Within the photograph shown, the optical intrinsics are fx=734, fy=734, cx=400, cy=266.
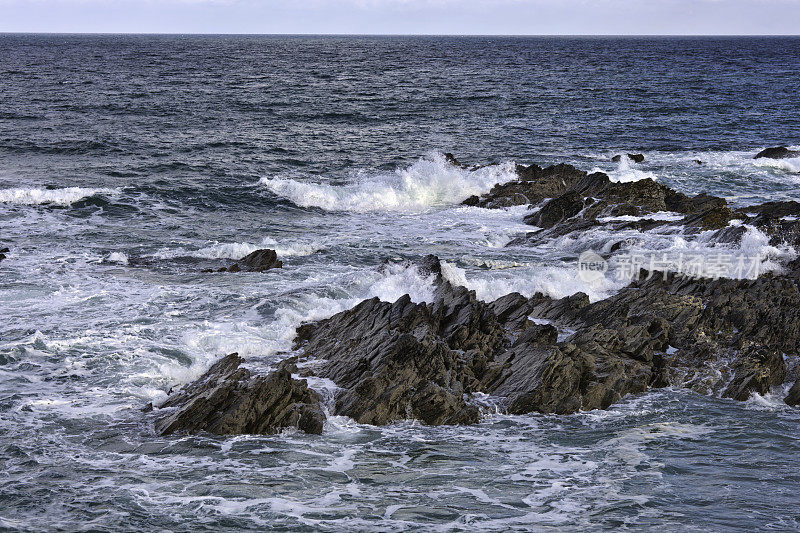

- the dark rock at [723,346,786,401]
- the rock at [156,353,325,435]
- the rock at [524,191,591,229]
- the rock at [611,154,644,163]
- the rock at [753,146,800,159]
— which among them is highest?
the rock at [753,146,800,159]

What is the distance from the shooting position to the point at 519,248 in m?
23.0

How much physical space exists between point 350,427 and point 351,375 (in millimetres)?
1383

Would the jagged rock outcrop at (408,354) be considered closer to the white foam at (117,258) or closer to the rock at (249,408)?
the rock at (249,408)

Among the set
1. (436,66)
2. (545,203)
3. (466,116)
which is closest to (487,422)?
(545,203)

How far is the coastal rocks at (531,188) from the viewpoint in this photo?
92.6 ft

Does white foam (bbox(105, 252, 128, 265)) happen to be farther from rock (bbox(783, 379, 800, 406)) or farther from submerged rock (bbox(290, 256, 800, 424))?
rock (bbox(783, 379, 800, 406))

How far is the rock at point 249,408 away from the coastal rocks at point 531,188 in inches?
674

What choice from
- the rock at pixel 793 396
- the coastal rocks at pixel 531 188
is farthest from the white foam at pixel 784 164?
the rock at pixel 793 396

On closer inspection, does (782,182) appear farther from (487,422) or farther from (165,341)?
(165,341)

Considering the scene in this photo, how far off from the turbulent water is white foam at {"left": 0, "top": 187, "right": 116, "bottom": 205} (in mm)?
98

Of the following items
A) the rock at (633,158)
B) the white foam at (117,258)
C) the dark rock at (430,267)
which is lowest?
the white foam at (117,258)

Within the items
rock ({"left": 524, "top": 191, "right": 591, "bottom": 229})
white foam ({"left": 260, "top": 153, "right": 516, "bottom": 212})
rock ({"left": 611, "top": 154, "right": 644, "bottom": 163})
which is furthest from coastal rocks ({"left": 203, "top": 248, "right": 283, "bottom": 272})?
rock ({"left": 611, "top": 154, "right": 644, "bottom": 163})

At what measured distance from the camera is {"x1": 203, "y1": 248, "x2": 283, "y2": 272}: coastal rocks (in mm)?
20719

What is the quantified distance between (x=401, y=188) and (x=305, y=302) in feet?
45.8
